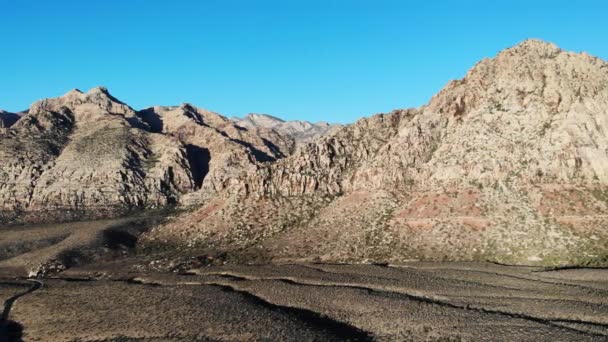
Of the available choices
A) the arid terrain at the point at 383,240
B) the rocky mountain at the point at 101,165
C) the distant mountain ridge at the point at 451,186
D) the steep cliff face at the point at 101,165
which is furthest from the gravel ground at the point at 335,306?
the rocky mountain at the point at 101,165

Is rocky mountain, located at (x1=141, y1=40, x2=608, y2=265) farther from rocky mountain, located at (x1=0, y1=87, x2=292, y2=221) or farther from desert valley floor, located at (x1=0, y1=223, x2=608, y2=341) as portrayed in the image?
rocky mountain, located at (x1=0, y1=87, x2=292, y2=221)

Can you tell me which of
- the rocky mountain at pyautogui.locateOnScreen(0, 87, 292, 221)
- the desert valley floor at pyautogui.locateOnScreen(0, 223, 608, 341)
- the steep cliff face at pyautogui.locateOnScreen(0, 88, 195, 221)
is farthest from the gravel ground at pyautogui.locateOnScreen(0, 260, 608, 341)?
the steep cliff face at pyautogui.locateOnScreen(0, 88, 195, 221)

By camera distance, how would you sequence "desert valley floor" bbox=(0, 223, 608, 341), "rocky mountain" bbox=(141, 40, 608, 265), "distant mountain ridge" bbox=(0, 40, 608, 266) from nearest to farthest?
1. "desert valley floor" bbox=(0, 223, 608, 341)
2. "rocky mountain" bbox=(141, 40, 608, 265)
3. "distant mountain ridge" bbox=(0, 40, 608, 266)

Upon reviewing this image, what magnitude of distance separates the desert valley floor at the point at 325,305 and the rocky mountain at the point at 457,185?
6669mm

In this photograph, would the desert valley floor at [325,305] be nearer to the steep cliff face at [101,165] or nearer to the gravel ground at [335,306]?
the gravel ground at [335,306]

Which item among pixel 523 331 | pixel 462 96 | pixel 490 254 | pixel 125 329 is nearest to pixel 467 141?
pixel 462 96

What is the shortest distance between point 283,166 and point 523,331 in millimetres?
66593

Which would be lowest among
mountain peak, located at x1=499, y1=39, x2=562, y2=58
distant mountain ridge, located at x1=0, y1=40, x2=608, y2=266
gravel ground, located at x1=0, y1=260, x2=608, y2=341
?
gravel ground, located at x1=0, y1=260, x2=608, y2=341

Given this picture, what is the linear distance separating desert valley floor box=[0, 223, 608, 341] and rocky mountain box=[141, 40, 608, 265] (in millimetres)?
6669

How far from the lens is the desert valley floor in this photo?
40375 mm

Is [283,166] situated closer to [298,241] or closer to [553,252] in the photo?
[298,241]

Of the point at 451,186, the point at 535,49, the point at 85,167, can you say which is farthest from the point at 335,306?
the point at 85,167

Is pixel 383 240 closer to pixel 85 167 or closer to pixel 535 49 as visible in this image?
pixel 535 49

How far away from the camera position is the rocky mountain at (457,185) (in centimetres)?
6750
